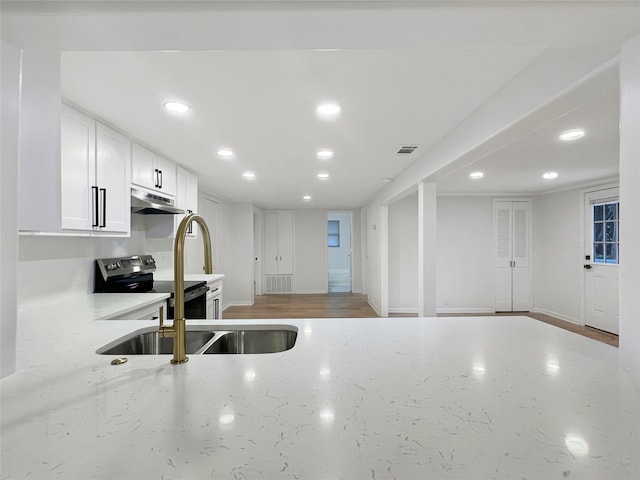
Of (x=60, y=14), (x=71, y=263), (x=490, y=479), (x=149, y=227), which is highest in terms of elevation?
(x=60, y=14)

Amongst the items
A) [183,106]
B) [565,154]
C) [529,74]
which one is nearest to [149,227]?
[183,106]

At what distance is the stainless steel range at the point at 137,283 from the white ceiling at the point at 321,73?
3.80 feet

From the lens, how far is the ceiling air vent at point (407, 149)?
2967 millimetres

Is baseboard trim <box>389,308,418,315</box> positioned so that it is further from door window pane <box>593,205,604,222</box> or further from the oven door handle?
the oven door handle

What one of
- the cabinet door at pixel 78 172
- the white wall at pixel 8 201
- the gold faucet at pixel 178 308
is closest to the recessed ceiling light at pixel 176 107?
the cabinet door at pixel 78 172

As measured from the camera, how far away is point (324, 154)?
126 inches

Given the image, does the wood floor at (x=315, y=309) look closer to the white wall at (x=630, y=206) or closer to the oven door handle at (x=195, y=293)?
the oven door handle at (x=195, y=293)

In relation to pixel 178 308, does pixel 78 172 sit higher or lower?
higher

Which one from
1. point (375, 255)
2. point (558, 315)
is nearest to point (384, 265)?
point (375, 255)

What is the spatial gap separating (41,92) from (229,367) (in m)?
1.09

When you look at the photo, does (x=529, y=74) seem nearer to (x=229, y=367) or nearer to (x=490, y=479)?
(x=490, y=479)

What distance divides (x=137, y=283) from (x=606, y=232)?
6.38 metres

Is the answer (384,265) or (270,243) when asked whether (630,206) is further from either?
(270,243)

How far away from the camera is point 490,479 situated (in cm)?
55
